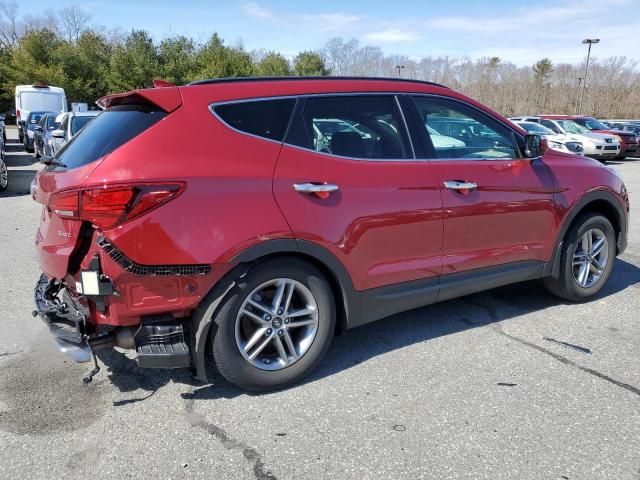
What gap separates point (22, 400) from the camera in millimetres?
3201

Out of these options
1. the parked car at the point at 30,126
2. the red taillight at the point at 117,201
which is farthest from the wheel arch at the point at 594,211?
the parked car at the point at 30,126

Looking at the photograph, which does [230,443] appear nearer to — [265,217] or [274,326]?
[274,326]

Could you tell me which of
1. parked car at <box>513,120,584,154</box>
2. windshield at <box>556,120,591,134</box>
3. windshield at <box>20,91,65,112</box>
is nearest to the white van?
windshield at <box>20,91,65,112</box>

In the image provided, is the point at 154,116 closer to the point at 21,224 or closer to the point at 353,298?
the point at 353,298

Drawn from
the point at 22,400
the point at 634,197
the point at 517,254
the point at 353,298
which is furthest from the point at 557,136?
the point at 22,400

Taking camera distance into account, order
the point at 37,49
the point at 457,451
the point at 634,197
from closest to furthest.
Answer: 1. the point at 457,451
2. the point at 634,197
3. the point at 37,49

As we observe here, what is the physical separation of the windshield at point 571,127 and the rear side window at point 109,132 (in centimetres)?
2122

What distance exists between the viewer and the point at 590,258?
16.1 ft

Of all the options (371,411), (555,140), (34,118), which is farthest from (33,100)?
(371,411)

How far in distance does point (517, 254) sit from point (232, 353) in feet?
7.98

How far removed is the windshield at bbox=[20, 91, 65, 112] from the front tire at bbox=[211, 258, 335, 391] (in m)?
22.7

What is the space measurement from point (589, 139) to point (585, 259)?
18.0 m

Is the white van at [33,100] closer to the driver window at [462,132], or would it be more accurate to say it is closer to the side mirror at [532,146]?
the driver window at [462,132]

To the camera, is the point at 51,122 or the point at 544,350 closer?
the point at 544,350
